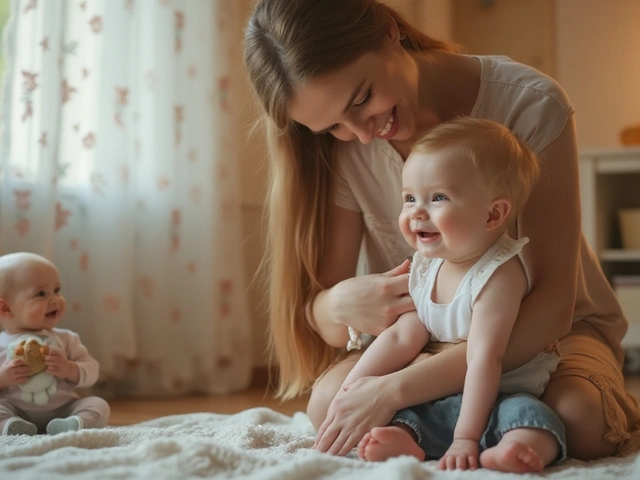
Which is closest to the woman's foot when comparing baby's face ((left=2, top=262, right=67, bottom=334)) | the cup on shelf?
baby's face ((left=2, top=262, right=67, bottom=334))

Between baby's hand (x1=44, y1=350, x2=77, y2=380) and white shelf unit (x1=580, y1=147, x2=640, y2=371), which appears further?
white shelf unit (x1=580, y1=147, x2=640, y2=371)

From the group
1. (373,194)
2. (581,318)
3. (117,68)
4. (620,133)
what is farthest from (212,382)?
(620,133)

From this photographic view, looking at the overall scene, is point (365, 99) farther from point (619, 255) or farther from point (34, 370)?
point (619, 255)

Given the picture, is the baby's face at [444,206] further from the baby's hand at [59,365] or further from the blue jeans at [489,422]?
the baby's hand at [59,365]

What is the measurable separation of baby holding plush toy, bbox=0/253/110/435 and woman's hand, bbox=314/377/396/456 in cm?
54

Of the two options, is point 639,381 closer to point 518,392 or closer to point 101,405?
point 518,392

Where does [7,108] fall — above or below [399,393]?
above

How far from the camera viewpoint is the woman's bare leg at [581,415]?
1.20 meters

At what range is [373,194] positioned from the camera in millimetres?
1611

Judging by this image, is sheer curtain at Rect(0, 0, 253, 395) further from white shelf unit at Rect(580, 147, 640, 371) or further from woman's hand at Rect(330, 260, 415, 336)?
white shelf unit at Rect(580, 147, 640, 371)

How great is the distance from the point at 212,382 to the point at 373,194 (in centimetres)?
113

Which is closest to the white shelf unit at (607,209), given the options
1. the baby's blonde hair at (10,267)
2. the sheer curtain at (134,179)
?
the sheer curtain at (134,179)

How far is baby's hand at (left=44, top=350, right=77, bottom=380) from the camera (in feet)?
5.14

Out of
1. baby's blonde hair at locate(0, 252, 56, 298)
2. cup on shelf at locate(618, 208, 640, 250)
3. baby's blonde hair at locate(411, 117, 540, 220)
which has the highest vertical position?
baby's blonde hair at locate(411, 117, 540, 220)
